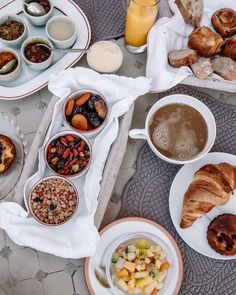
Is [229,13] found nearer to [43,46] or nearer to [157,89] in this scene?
[157,89]

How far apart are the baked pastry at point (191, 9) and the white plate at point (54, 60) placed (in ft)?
0.86

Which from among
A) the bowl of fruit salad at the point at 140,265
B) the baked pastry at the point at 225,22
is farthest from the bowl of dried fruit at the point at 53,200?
the baked pastry at the point at 225,22

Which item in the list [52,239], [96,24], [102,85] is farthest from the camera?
[96,24]

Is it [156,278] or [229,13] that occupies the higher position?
[229,13]

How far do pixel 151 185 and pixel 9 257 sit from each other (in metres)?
0.41

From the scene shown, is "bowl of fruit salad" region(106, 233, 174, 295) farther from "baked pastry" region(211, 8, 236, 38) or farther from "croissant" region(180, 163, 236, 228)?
"baked pastry" region(211, 8, 236, 38)

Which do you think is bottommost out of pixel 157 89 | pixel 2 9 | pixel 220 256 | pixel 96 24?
pixel 220 256

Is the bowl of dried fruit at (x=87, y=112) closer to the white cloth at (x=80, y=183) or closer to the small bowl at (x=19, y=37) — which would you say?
the white cloth at (x=80, y=183)

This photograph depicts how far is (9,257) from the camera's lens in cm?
119

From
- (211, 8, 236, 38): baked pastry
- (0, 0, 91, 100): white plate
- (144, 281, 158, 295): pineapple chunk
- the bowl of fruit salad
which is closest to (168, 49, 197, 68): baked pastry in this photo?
(211, 8, 236, 38): baked pastry

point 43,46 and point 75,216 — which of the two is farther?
point 43,46

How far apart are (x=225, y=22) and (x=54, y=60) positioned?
0.48m

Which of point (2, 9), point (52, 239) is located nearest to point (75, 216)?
point (52, 239)

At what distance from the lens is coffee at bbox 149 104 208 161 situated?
1.20 m
